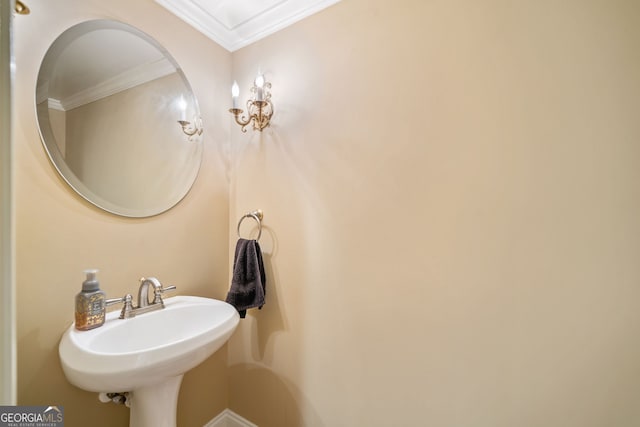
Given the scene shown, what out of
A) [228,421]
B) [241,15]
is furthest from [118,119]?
[228,421]

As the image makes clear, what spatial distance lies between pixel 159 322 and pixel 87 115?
90 centimetres

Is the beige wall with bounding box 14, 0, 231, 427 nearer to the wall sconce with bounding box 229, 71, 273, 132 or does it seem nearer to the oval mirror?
the oval mirror

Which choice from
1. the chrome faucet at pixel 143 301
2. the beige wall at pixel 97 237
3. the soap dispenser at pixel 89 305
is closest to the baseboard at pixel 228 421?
the beige wall at pixel 97 237

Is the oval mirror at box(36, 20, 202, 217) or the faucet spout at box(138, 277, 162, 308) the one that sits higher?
the oval mirror at box(36, 20, 202, 217)

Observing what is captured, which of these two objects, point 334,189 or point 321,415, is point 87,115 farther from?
point 321,415

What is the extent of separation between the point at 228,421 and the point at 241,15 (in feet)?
7.64

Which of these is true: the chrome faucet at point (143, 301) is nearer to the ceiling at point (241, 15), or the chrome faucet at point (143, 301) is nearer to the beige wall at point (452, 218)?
the beige wall at point (452, 218)

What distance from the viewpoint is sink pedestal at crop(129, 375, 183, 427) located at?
0.94 metres

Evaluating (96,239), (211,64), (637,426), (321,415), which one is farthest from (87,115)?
(637,426)

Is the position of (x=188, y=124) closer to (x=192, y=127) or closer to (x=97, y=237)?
(x=192, y=127)

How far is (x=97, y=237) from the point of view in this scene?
103 cm

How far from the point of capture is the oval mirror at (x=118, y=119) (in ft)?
3.11

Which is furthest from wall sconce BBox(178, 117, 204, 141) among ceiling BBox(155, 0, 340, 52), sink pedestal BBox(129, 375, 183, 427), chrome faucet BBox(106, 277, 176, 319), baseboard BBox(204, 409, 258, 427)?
baseboard BBox(204, 409, 258, 427)

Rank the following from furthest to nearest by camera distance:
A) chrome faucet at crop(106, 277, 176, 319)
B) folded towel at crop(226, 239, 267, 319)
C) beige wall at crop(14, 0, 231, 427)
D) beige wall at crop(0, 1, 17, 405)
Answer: folded towel at crop(226, 239, 267, 319), chrome faucet at crop(106, 277, 176, 319), beige wall at crop(14, 0, 231, 427), beige wall at crop(0, 1, 17, 405)
